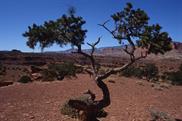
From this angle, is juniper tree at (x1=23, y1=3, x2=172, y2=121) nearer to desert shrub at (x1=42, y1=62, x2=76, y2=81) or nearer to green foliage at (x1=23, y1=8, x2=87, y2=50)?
green foliage at (x1=23, y1=8, x2=87, y2=50)

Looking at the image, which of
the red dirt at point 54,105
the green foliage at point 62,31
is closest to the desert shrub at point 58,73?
the red dirt at point 54,105

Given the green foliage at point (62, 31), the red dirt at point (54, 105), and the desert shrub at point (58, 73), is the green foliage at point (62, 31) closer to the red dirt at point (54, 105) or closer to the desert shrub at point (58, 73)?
the red dirt at point (54, 105)

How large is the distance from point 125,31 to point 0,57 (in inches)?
3658

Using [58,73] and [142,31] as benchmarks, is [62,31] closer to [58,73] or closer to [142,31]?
[142,31]

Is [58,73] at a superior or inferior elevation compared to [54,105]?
superior

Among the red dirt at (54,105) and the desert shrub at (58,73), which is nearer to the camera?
the red dirt at (54,105)

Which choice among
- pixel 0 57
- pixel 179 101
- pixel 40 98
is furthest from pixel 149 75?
pixel 0 57

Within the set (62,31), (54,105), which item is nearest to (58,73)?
(54,105)

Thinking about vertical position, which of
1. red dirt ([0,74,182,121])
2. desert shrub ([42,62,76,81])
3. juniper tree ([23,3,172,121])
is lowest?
red dirt ([0,74,182,121])

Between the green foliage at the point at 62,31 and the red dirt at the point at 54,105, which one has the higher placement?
the green foliage at the point at 62,31

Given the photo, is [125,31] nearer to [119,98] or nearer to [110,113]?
[110,113]

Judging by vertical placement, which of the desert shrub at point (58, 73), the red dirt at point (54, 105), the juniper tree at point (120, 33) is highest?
the juniper tree at point (120, 33)

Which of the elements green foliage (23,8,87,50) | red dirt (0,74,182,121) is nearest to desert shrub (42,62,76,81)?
red dirt (0,74,182,121)

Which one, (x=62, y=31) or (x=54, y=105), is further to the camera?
(x=54, y=105)
